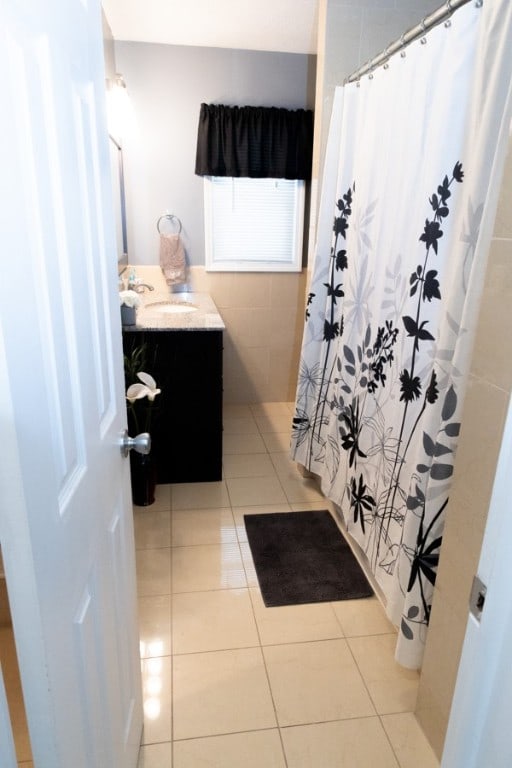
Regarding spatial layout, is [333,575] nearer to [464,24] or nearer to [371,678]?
[371,678]

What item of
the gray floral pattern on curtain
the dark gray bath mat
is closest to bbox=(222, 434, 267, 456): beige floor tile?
the gray floral pattern on curtain

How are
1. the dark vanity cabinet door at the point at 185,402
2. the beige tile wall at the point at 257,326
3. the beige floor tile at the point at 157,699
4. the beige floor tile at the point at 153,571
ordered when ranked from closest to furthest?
the beige floor tile at the point at 157,699
the beige floor tile at the point at 153,571
the dark vanity cabinet door at the point at 185,402
the beige tile wall at the point at 257,326

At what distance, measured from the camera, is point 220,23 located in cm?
295

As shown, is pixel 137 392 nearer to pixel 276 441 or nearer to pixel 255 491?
pixel 255 491

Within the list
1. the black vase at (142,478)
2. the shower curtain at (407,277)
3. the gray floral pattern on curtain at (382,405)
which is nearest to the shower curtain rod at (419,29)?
the shower curtain at (407,277)

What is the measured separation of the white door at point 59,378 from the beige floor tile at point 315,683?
0.68 meters

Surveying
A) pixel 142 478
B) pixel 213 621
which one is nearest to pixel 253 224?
pixel 142 478

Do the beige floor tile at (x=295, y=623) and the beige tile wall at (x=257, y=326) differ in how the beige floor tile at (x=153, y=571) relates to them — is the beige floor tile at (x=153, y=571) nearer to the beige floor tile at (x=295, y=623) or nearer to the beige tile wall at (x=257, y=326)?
the beige floor tile at (x=295, y=623)

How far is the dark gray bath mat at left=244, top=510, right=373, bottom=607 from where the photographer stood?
2070 mm

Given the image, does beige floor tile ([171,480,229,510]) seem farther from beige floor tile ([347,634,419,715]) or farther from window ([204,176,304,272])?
window ([204,176,304,272])

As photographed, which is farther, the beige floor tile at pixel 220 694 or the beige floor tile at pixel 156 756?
the beige floor tile at pixel 220 694

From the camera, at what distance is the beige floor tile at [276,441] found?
3352 millimetres

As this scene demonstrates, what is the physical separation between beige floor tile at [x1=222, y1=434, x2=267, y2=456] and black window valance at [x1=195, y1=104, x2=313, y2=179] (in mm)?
1836

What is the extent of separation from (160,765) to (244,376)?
2870 mm
